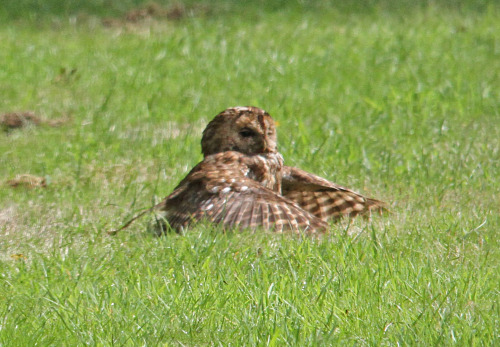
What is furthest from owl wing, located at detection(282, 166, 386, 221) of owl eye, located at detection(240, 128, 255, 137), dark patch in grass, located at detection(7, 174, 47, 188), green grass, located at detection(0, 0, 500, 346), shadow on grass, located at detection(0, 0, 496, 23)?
shadow on grass, located at detection(0, 0, 496, 23)

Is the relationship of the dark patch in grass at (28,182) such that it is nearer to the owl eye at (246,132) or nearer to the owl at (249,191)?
the owl at (249,191)

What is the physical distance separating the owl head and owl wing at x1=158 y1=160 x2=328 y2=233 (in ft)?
0.97

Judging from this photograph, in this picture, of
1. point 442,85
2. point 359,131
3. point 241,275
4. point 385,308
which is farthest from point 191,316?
point 442,85

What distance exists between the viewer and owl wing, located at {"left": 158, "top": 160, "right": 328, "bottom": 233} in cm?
597

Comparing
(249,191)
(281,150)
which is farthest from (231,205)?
(281,150)

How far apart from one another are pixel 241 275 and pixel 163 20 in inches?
405

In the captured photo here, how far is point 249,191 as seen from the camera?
6199 mm

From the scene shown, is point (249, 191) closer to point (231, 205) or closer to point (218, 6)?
point (231, 205)

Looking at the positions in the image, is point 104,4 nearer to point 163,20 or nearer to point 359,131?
point 163,20

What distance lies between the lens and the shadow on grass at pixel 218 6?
15.1 metres

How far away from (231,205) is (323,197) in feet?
3.58

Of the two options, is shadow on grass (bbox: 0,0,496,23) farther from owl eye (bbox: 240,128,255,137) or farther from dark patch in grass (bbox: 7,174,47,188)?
owl eye (bbox: 240,128,255,137)

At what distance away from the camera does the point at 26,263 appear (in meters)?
5.57

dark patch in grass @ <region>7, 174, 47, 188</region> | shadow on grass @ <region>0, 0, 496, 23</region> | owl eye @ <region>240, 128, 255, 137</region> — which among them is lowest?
dark patch in grass @ <region>7, 174, 47, 188</region>
